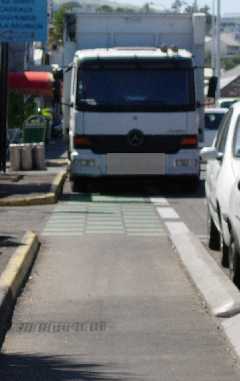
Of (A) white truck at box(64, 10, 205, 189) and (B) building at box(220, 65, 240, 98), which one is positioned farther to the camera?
(B) building at box(220, 65, 240, 98)

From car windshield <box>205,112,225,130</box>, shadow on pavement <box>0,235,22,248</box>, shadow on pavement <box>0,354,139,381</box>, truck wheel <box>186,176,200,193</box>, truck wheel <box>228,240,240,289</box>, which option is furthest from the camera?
car windshield <box>205,112,225,130</box>

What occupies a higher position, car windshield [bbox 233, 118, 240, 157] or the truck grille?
car windshield [bbox 233, 118, 240, 157]

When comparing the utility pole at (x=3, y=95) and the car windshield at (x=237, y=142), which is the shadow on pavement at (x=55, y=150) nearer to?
the utility pole at (x=3, y=95)

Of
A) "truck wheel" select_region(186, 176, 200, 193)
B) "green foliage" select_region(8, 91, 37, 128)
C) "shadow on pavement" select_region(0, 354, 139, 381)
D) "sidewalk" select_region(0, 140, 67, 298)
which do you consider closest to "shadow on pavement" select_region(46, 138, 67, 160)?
"green foliage" select_region(8, 91, 37, 128)

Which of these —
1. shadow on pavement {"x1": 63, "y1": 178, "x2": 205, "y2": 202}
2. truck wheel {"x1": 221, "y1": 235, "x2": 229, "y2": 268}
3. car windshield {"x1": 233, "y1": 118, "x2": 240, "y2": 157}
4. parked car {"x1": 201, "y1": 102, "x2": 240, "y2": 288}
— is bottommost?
shadow on pavement {"x1": 63, "y1": 178, "x2": 205, "y2": 202}

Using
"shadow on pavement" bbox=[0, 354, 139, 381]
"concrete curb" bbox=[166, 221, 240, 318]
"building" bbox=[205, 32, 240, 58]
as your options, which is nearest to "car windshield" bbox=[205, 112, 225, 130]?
"concrete curb" bbox=[166, 221, 240, 318]

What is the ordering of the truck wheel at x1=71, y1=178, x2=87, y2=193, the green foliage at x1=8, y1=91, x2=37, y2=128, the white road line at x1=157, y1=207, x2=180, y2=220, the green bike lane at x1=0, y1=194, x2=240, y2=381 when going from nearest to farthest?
the green bike lane at x1=0, y1=194, x2=240, y2=381 < the white road line at x1=157, y1=207, x2=180, y2=220 < the truck wheel at x1=71, y1=178, x2=87, y2=193 < the green foliage at x1=8, y1=91, x2=37, y2=128

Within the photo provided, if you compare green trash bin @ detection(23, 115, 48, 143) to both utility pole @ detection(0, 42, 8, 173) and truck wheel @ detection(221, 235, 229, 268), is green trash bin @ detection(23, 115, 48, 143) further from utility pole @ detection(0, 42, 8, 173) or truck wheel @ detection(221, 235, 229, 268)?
truck wheel @ detection(221, 235, 229, 268)

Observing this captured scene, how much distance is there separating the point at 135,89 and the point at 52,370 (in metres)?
15.4

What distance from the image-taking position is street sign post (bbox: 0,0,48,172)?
91.4ft

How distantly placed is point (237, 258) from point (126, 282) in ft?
4.60

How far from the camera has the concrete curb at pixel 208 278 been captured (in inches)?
414

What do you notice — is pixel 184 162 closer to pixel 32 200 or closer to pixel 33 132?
pixel 32 200

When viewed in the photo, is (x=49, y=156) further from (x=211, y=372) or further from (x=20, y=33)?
(x=211, y=372)
